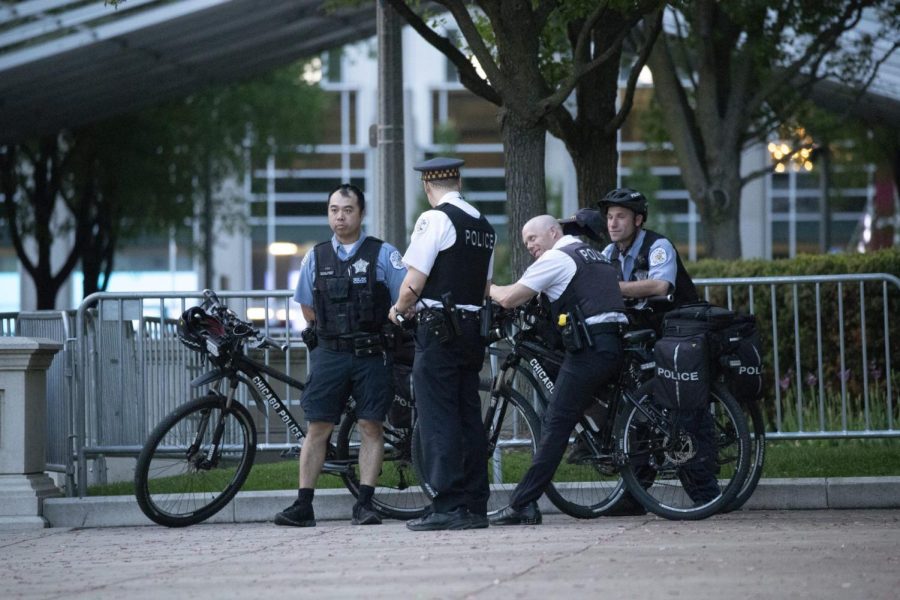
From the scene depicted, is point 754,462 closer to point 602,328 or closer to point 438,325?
point 602,328

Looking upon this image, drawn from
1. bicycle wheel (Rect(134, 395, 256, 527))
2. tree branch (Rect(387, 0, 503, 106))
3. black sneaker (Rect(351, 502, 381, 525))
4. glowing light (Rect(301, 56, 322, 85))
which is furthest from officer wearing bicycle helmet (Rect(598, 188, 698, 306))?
glowing light (Rect(301, 56, 322, 85))

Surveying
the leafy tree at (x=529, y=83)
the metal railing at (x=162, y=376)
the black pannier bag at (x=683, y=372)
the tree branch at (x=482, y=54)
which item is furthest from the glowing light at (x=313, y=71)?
the black pannier bag at (x=683, y=372)

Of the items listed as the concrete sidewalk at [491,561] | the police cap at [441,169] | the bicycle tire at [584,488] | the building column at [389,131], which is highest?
the building column at [389,131]

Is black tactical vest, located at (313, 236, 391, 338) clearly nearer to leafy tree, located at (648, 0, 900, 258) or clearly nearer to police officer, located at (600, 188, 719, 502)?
police officer, located at (600, 188, 719, 502)

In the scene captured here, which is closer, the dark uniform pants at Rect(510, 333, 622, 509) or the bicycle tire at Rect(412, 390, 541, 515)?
the dark uniform pants at Rect(510, 333, 622, 509)

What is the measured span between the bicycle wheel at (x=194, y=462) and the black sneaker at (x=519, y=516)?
1.63 m

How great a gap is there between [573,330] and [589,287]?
0.79 feet

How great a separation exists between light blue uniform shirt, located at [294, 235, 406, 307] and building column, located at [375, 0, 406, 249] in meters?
4.59

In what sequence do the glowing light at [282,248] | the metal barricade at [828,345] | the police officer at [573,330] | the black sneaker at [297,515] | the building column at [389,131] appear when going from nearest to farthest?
the police officer at [573,330] < the black sneaker at [297,515] < the metal barricade at [828,345] < the building column at [389,131] < the glowing light at [282,248]

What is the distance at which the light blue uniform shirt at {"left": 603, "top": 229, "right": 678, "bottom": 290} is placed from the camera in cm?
919

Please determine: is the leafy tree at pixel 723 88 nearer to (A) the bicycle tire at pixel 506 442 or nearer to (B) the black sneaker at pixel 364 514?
(A) the bicycle tire at pixel 506 442

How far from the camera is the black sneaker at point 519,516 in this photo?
8.94 meters

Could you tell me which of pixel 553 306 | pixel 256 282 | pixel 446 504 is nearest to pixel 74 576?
pixel 446 504

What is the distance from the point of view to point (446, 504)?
8.73 m
